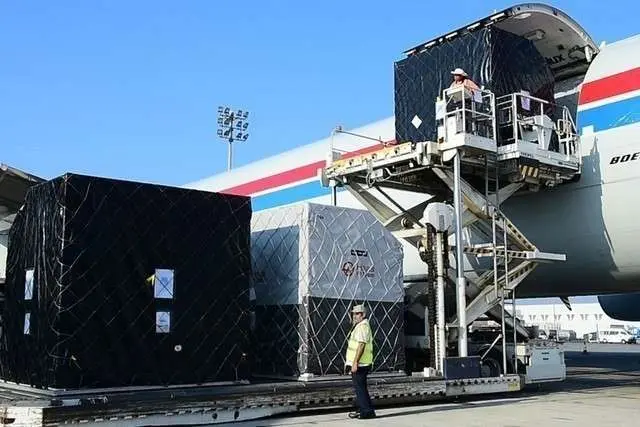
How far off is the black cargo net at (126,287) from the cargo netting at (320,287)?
96cm

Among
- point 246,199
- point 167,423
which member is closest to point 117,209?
point 246,199

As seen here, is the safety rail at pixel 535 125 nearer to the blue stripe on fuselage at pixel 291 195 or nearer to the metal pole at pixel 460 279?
the metal pole at pixel 460 279

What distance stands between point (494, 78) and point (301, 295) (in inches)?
192

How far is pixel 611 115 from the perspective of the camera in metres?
11.6

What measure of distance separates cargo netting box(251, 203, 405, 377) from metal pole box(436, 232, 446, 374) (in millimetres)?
726

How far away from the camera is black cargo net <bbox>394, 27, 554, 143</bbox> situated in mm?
11938

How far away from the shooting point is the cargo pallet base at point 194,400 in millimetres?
6984

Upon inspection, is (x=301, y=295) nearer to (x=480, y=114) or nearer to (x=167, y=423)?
(x=167, y=423)

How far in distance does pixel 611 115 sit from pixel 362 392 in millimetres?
6341

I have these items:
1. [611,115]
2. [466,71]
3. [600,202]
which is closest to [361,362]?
[600,202]

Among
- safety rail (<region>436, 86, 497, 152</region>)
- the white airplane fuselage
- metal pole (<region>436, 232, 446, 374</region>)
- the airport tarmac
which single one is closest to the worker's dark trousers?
the airport tarmac

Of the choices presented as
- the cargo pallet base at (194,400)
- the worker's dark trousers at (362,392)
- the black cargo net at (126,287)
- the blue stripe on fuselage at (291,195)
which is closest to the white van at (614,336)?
the blue stripe on fuselage at (291,195)

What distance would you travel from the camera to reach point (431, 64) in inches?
510

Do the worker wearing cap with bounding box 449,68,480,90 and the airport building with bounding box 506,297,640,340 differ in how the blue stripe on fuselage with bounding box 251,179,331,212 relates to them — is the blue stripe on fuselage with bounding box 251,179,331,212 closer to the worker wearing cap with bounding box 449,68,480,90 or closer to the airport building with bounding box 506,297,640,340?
the worker wearing cap with bounding box 449,68,480,90
